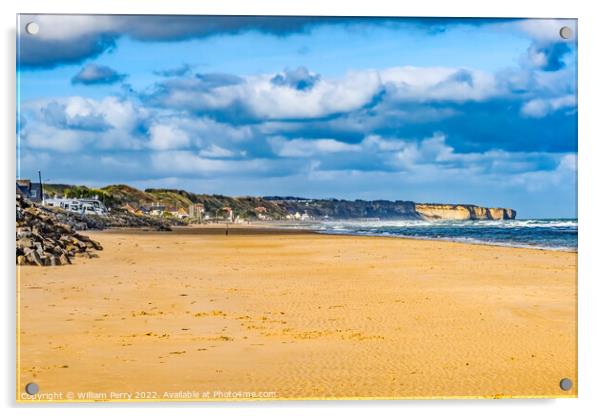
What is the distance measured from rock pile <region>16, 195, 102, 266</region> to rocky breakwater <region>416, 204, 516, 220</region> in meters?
3.52

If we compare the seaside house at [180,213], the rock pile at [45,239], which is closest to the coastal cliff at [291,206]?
the seaside house at [180,213]

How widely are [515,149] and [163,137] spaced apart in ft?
10.4

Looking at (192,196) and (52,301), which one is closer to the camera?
(52,301)

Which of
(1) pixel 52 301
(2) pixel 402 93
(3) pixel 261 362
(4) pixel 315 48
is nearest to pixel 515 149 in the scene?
(2) pixel 402 93

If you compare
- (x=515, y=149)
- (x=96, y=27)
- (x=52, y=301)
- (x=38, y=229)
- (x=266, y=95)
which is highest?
(x=96, y=27)

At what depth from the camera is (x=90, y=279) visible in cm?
698

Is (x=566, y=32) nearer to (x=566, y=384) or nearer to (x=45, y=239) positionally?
(x=566, y=384)

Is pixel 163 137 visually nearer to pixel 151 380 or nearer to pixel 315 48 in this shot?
pixel 315 48

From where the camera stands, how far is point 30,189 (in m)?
6.22

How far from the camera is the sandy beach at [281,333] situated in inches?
224

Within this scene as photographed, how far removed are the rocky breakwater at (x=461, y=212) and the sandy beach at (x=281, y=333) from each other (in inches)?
25.2

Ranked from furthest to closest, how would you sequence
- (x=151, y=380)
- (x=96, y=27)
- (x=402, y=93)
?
(x=402, y=93)
(x=96, y=27)
(x=151, y=380)

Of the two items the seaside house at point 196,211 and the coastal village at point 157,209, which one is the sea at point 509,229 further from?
the seaside house at point 196,211

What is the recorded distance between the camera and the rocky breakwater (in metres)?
7.36
